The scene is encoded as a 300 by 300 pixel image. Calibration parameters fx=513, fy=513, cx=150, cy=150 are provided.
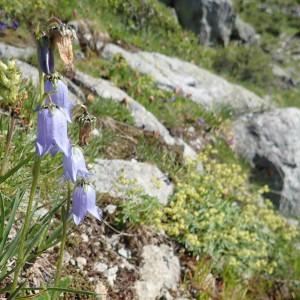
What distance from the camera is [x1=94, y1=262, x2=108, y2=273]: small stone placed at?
374 centimetres

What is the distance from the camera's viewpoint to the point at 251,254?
4.90m

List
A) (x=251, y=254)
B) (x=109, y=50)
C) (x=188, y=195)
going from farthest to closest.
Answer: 1. (x=109, y=50)
2. (x=188, y=195)
3. (x=251, y=254)

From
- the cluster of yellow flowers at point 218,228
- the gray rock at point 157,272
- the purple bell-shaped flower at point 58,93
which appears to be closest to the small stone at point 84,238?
the gray rock at point 157,272

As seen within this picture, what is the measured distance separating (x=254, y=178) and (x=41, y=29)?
22.2 ft

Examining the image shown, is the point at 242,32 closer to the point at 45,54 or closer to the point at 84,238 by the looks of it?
the point at 84,238

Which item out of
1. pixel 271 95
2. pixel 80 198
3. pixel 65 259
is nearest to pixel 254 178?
pixel 65 259

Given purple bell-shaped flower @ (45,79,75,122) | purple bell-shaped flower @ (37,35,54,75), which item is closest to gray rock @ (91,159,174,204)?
purple bell-shaped flower @ (45,79,75,122)

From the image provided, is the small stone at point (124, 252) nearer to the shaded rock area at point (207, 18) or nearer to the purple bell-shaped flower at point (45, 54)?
the purple bell-shaped flower at point (45, 54)

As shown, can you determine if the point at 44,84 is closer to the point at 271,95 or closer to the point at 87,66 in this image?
the point at 87,66

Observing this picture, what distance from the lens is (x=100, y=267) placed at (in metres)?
3.77

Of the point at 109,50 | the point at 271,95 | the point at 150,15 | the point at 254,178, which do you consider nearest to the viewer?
the point at 254,178

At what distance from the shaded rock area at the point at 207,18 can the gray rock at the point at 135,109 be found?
10502 millimetres

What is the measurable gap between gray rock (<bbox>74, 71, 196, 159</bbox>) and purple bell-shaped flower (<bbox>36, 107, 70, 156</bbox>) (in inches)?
179

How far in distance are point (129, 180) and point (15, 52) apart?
112 inches
